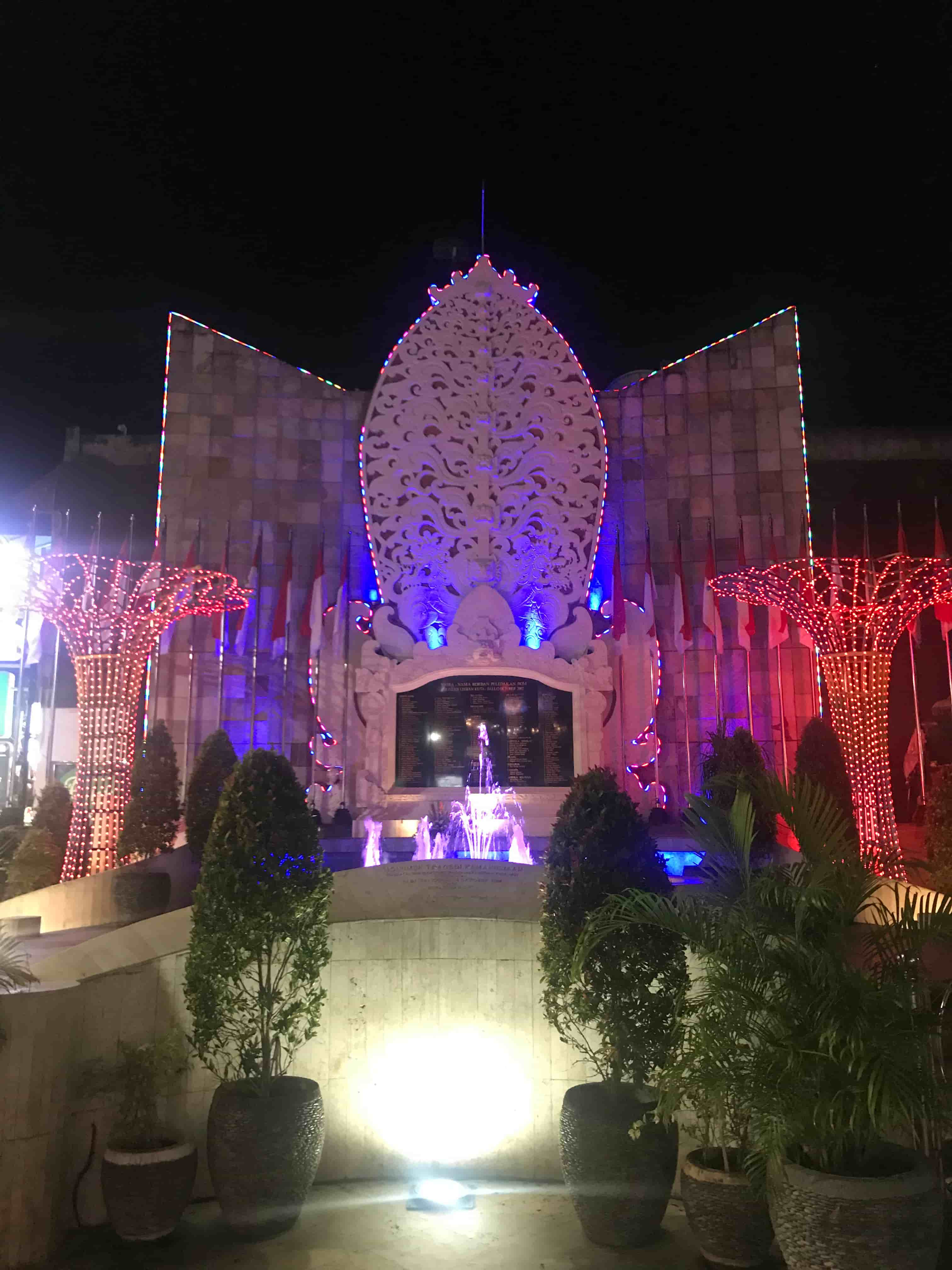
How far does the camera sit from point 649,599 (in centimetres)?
1767

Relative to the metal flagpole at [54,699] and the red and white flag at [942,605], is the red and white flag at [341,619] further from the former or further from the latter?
the red and white flag at [942,605]

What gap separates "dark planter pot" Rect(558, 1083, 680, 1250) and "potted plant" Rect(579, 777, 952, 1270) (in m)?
0.80

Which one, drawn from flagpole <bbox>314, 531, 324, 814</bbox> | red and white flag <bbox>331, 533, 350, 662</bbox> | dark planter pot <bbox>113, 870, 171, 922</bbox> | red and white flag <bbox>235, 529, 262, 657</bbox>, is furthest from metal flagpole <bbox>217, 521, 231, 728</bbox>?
dark planter pot <bbox>113, 870, 171, 922</bbox>

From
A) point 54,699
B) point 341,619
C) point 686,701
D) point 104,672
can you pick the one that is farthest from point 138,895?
point 54,699

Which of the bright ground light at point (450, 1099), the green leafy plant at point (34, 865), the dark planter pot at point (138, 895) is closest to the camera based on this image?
A: the bright ground light at point (450, 1099)

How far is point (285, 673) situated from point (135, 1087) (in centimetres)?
1206

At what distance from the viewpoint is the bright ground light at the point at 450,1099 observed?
746 cm

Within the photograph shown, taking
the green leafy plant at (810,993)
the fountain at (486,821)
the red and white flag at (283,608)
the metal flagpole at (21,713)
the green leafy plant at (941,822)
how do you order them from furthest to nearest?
the metal flagpole at (21,713), the red and white flag at (283,608), the fountain at (486,821), the green leafy plant at (941,822), the green leafy plant at (810,993)

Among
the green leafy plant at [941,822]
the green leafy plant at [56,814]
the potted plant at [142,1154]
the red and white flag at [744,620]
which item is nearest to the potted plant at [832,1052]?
the potted plant at [142,1154]

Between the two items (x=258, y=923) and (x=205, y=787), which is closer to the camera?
(x=258, y=923)

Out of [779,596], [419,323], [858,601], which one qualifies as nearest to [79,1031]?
[779,596]

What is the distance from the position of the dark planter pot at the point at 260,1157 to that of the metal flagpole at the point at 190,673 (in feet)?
38.1

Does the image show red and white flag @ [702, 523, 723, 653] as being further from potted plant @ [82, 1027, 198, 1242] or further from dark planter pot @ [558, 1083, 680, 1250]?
potted plant @ [82, 1027, 198, 1242]

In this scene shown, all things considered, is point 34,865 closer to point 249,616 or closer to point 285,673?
point 285,673
